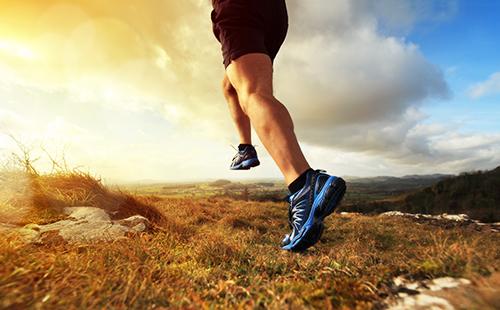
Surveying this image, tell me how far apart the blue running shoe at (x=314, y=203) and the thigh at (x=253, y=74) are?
855 millimetres

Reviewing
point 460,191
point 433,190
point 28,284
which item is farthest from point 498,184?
point 28,284

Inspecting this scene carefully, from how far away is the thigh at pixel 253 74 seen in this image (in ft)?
9.29

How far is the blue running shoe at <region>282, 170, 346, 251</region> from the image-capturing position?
2.53m

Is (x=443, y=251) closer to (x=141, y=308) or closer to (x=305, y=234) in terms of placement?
(x=305, y=234)

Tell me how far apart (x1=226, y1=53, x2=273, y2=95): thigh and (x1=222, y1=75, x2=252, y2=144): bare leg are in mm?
1040

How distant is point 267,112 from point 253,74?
1.27 feet

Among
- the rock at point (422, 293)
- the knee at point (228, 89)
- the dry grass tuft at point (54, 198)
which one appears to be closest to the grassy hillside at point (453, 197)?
the dry grass tuft at point (54, 198)

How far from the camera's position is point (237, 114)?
4031 millimetres

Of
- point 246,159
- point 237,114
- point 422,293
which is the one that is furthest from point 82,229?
point 422,293

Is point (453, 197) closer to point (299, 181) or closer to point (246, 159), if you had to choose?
point (246, 159)

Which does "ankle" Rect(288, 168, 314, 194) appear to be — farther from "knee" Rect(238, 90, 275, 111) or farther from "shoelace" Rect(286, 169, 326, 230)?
"knee" Rect(238, 90, 275, 111)

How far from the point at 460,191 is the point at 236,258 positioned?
3915 centimetres

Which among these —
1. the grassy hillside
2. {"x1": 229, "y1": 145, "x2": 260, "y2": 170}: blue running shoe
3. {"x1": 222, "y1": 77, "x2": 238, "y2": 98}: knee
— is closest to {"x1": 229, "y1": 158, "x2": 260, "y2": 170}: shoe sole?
{"x1": 229, "y1": 145, "x2": 260, "y2": 170}: blue running shoe

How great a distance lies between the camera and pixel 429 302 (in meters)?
1.48
